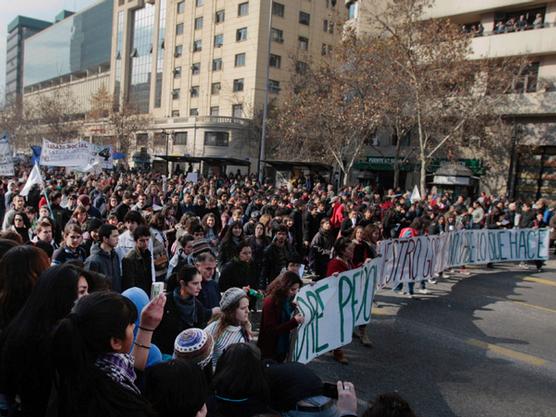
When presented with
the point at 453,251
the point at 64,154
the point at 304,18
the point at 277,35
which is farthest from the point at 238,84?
the point at 453,251

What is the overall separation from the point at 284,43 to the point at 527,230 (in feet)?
138

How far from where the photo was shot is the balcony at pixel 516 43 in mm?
26094

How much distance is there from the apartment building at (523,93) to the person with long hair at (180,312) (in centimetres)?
2501

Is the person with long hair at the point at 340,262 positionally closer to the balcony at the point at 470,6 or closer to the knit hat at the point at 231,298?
the knit hat at the point at 231,298

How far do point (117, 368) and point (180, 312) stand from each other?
1835mm

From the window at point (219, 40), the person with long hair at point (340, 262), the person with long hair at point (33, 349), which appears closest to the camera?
the person with long hair at point (33, 349)

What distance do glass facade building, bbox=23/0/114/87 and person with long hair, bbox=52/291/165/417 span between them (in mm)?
91195

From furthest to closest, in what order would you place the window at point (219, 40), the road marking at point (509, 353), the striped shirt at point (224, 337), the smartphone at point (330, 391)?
1. the window at point (219, 40)
2. the road marking at point (509, 353)
3. the striped shirt at point (224, 337)
4. the smartphone at point (330, 391)

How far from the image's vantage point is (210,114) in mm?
52219

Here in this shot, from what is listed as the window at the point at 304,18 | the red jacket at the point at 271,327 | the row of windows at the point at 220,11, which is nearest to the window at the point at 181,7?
the row of windows at the point at 220,11

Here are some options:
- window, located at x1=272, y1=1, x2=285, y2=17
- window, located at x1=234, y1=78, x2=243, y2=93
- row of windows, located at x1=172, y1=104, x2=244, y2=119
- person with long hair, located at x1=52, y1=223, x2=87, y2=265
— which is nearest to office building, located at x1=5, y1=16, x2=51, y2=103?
row of windows, located at x1=172, y1=104, x2=244, y2=119

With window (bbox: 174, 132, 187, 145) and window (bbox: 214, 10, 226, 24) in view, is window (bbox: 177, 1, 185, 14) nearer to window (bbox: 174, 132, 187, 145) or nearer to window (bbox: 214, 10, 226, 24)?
window (bbox: 214, 10, 226, 24)

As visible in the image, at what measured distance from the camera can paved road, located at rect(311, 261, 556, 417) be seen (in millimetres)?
4836

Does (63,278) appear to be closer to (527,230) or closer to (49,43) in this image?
(527,230)
